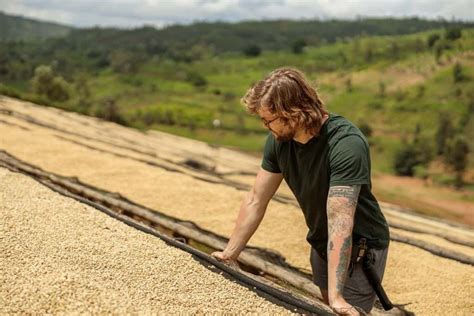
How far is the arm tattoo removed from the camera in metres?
3.12

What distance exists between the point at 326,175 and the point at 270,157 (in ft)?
1.75

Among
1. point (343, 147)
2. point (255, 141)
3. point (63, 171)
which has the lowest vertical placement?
point (255, 141)

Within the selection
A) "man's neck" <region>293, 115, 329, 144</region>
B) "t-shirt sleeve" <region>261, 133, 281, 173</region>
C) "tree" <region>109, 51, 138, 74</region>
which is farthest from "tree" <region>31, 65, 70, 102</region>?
"tree" <region>109, 51, 138, 74</region>

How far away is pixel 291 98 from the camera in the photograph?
3.20 meters

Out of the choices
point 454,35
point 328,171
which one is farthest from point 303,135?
point 454,35

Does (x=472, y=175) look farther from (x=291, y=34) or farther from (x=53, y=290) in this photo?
(x=291, y=34)

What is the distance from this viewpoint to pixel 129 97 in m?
54.3

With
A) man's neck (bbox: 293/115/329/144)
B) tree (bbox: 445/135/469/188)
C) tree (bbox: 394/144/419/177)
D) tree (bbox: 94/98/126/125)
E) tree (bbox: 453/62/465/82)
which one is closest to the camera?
man's neck (bbox: 293/115/329/144)

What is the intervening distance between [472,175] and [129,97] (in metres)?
36.3

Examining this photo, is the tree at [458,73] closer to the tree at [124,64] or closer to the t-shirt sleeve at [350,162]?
the t-shirt sleeve at [350,162]

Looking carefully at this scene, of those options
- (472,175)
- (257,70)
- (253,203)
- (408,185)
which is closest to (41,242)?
(253,203)

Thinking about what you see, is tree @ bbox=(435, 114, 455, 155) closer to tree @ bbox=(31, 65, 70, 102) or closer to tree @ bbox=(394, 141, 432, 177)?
tree @ bbox=(394, 141, 432, 177)

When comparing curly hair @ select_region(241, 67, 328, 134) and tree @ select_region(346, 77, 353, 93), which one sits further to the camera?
tree @ select_region(346, 77, 353, 93)

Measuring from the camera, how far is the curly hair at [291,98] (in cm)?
321
